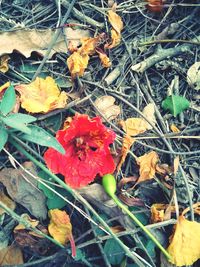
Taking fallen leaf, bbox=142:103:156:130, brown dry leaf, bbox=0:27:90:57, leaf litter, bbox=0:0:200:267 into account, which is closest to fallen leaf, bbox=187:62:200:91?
leaf litter, bbox=0:0:200:267

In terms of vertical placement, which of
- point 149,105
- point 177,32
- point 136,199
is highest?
point 177,32

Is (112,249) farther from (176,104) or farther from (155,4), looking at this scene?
(155,4)

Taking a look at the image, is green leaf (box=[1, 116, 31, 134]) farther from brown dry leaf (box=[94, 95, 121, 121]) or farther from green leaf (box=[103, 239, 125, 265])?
green leaf (box=[103, 239, 125, 265])

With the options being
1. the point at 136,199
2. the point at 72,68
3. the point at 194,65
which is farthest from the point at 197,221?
the point at 72,68

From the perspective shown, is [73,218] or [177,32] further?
[177,32]

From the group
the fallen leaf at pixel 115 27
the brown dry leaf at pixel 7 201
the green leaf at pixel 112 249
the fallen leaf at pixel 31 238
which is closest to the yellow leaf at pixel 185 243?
the green leaf at pixel 112 249

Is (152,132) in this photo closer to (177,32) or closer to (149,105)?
(149,105)

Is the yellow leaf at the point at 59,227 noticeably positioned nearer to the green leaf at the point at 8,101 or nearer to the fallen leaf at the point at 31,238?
the fallen leaf at the point at 31,238
